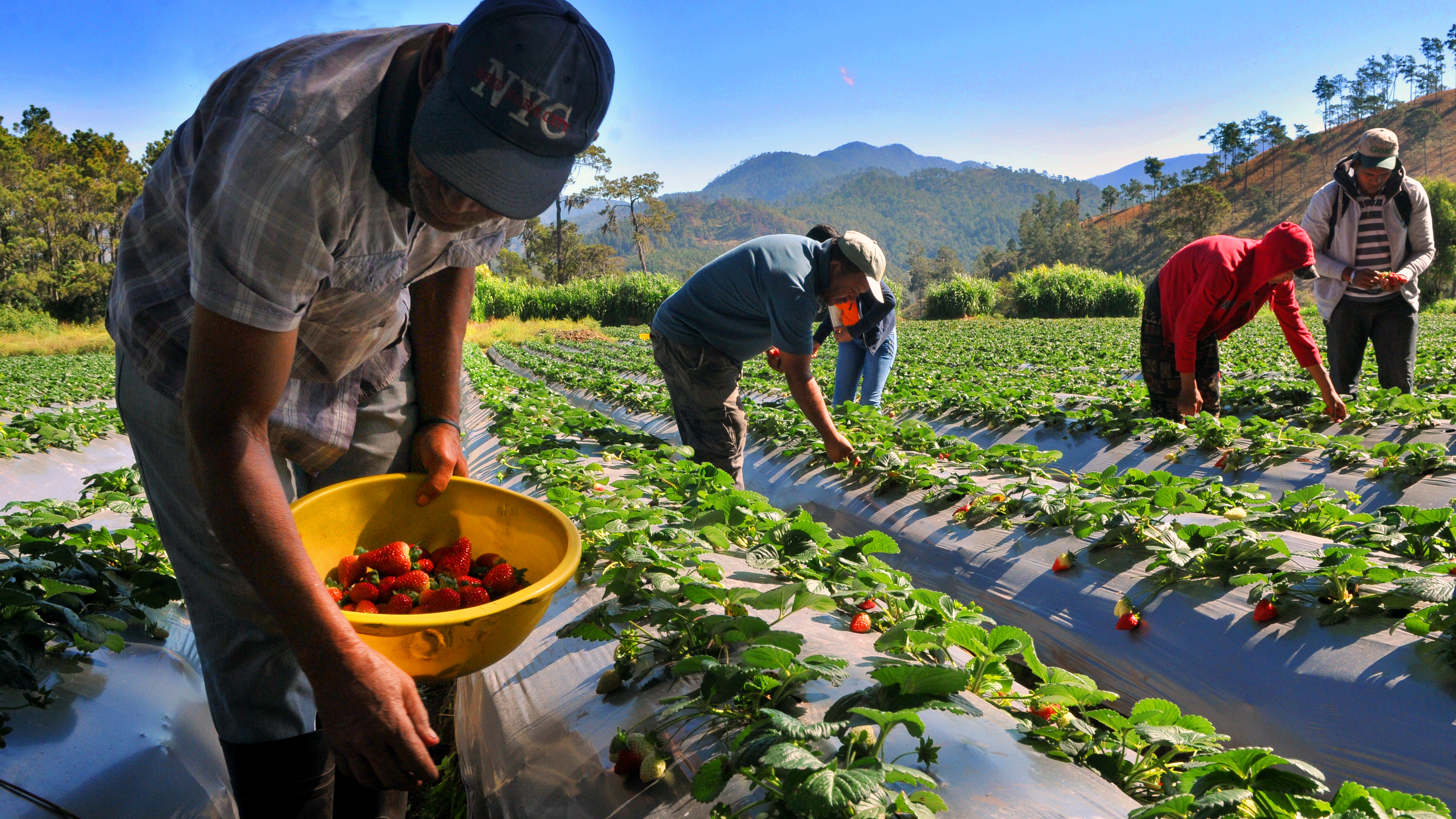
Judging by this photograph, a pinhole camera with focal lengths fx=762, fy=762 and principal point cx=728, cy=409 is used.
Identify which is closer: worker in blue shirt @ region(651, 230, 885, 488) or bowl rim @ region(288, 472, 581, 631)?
bowl rim @ region(288, 472, 581, 631)

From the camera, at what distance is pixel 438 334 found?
2029mm

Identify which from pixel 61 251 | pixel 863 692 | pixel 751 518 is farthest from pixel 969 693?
pixel 61 251

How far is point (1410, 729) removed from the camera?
71.9 inches

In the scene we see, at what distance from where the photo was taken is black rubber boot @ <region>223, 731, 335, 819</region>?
1535 millimetres

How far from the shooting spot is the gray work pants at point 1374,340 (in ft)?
16.3

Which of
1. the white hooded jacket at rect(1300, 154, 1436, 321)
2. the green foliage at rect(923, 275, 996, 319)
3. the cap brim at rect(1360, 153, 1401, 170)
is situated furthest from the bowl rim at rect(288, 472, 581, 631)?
the green foliage at rect(923, 275, 996, 319)

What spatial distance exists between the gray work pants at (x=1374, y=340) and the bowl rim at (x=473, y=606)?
5700 millimetres

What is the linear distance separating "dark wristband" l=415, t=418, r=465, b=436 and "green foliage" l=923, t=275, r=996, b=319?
34174mm

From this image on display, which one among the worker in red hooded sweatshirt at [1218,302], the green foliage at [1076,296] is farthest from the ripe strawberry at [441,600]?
the green foliage at [1076,296]

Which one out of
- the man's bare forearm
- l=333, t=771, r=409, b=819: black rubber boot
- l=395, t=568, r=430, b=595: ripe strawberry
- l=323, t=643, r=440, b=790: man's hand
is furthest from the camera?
the man's bare forearm

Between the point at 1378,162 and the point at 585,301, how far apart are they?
32.5 metres

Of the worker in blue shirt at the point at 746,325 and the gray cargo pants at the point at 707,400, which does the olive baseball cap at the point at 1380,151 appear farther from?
the gray cargo pants at the point at 707,400

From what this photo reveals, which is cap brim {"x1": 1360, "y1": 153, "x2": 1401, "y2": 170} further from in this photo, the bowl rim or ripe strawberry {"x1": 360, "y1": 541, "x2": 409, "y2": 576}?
ripe strawberry {"x1": 360, "y1": 541, "x2": 409, "y2": 576}

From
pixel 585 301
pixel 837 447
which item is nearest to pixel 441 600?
pixel 837 447
